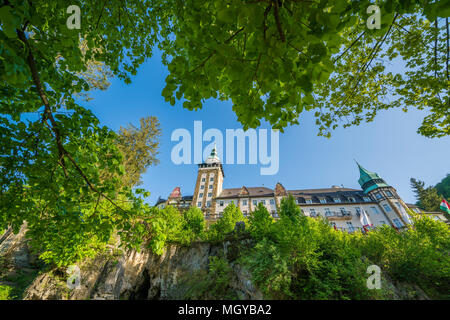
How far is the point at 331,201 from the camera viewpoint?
31500 mm

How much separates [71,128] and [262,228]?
1322 centimetres

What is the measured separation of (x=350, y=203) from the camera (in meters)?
30.2

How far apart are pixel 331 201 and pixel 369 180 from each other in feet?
27.2

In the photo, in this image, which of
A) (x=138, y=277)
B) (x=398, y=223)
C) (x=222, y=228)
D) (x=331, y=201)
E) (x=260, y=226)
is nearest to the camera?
(x=260, y=226)

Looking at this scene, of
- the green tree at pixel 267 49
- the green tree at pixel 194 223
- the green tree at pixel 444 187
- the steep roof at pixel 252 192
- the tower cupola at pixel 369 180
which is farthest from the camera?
the green tree at pixel 444 187

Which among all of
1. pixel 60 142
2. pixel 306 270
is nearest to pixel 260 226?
pixel 306 270

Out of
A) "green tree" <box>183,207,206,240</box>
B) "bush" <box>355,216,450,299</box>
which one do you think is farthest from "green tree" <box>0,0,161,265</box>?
"green tree" <box>183,207,206,240</box>

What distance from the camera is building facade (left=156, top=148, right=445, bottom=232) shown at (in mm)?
27686

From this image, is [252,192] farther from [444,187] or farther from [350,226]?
[444,187]

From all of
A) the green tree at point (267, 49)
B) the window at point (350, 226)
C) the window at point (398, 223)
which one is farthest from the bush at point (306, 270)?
the window at point (398, 223)

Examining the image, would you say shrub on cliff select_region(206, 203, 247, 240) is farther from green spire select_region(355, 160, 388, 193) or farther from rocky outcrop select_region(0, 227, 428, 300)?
green spire select_region(355, 160, 388, 193)

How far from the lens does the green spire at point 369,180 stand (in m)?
30.6

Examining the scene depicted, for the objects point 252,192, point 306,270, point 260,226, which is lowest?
point 306,270

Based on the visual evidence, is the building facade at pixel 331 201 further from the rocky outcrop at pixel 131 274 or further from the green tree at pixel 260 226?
the rocky outcrop at pixel 131 274
